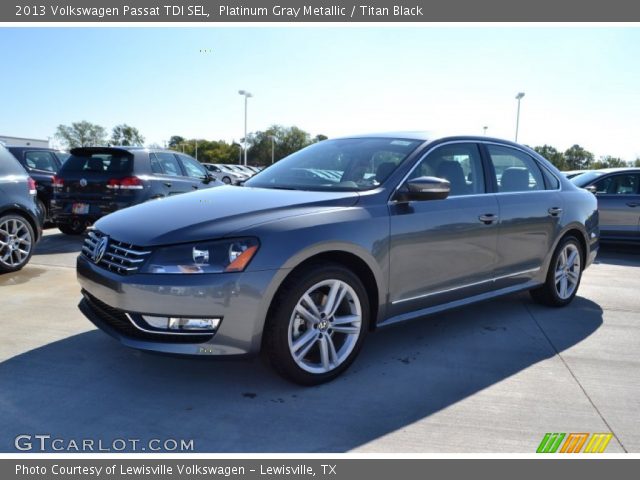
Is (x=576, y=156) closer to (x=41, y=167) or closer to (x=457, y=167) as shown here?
(x=41, y=167)

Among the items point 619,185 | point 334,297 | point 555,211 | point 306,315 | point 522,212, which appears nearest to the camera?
point 306,315

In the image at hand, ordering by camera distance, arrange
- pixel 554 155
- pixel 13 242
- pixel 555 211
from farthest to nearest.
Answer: pixel 554 155, pixel 13 242, pixel 555 211

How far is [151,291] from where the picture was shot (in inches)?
111

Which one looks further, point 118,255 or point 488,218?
point 488,218

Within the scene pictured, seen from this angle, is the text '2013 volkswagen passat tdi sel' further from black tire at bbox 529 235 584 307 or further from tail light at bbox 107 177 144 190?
tail light at bbox 107 177 144 190

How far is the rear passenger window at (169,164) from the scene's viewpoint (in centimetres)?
862

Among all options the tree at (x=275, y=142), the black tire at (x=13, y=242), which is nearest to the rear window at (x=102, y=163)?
the black tire at (x=13, y=242)

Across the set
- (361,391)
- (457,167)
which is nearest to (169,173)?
(457,167)

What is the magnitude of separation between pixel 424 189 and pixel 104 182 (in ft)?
19.5

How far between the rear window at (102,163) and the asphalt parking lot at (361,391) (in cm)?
381

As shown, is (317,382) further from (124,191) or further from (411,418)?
(124,191)

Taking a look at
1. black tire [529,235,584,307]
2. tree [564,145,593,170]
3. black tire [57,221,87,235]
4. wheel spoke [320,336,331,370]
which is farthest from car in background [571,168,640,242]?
tree [564,145,593,170]

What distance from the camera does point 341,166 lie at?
403cm

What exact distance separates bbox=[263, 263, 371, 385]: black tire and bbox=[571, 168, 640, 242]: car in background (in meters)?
7.03
